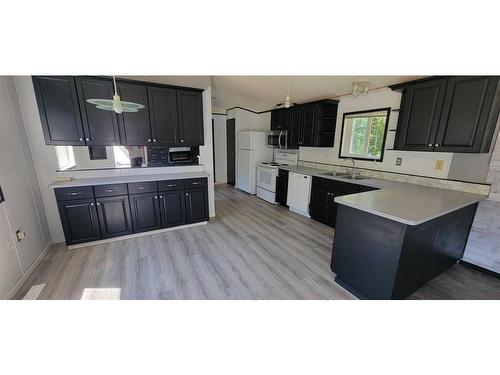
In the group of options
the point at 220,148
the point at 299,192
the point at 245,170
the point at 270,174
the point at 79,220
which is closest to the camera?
the point at 79,220

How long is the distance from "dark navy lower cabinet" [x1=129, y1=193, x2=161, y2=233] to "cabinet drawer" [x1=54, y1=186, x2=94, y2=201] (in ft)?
1.51

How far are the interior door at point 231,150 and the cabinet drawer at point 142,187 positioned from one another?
3.34m

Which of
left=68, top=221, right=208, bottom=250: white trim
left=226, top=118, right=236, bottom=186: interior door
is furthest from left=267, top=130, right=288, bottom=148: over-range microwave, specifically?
left=68, top=221, right=208, bottom=250: white trim

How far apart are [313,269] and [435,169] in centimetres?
205

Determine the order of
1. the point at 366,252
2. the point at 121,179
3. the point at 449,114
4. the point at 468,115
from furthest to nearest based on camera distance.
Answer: the point at 121,179, the point at 449,114, the point at 468,115, the point at 366,252

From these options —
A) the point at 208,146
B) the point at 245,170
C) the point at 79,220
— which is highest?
the point at 208,146

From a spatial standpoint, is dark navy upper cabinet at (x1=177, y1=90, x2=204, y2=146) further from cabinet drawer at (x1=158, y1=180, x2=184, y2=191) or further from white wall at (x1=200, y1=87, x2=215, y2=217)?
cabinet drawer at (x1=158, y1=180, x2=184, y2=191)

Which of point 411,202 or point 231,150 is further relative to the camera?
point 231,150

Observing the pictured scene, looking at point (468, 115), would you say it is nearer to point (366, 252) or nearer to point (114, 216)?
point (366, 252)

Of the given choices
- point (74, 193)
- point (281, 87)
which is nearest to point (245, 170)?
point (281, 87)

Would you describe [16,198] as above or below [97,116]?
below

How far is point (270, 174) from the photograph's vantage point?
4.51m

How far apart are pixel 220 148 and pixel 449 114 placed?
17.5 ft
